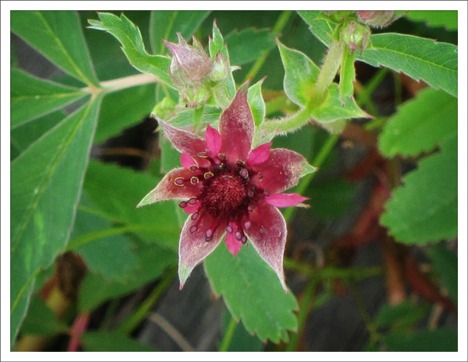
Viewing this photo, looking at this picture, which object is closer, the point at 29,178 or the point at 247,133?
the point at 247,133

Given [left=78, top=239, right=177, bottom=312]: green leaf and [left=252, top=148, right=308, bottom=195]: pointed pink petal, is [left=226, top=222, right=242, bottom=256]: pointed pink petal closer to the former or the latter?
[left=252, top=148, right=308, bottom=195]: pointed pink petal

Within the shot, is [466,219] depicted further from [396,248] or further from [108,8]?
[108,8]

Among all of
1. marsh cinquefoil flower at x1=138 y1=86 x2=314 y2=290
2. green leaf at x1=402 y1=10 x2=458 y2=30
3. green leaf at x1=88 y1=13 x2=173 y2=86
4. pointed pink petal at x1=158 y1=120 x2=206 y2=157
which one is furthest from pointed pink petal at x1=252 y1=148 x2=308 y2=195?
green leaf at x1=402 y1=10 x2=458 y2=30

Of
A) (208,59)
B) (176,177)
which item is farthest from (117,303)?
(208,59)

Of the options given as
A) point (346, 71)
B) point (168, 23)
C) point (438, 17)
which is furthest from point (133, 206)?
point (438, 17)

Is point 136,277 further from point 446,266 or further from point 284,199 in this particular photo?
point 446,266

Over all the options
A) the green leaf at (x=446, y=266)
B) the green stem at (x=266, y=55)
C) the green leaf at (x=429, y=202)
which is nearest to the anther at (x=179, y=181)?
the green stem at (x=266, y=55)
